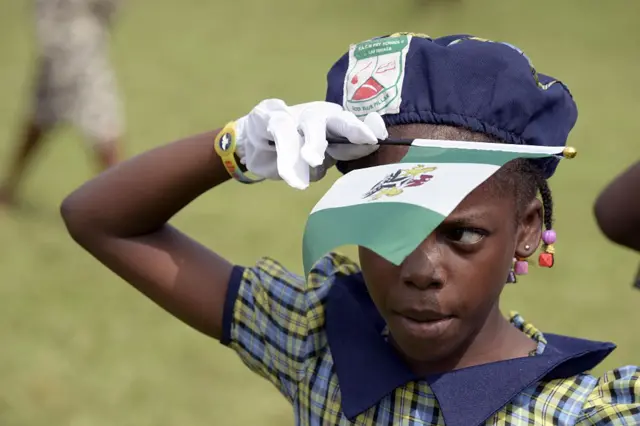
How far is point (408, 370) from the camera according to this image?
175 centimetres

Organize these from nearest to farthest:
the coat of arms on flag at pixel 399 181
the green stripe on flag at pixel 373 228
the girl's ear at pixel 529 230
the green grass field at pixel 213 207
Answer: the green stripe on flag at pixel 373 228
the coat of arms on flag at pixel 399 181
the girl's ear at pixel 529 230
the green grass field at pixel 213 207

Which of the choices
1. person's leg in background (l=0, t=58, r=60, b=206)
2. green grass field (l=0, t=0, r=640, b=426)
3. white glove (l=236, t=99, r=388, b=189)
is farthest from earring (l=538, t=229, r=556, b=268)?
person's leg in background (l=0, t=58, r=60, b=206)

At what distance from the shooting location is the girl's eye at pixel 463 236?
156 cm

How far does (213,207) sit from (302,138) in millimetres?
3970

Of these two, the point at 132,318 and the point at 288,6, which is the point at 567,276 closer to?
the point at 132,318

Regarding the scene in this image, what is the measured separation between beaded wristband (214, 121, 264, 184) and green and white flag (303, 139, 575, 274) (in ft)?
1.40

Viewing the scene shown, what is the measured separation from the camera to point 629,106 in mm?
7648

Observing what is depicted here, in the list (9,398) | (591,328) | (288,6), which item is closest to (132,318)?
(9,398)

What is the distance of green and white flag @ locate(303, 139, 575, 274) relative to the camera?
1.27 m

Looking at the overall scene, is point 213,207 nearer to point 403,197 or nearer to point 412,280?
point 412,280

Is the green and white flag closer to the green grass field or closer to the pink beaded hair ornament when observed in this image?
the pink beaded hair ornament

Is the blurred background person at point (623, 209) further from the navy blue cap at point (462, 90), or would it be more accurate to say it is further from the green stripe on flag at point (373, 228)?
the green stripe on flag at point (373, 228)

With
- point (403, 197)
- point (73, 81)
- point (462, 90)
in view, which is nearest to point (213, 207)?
point (73, 81)

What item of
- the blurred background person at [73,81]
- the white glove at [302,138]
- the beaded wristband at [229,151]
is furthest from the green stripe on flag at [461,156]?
the blurred background person at [73,81]
